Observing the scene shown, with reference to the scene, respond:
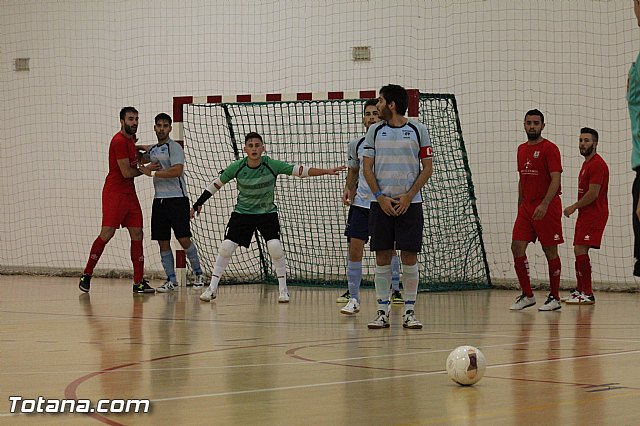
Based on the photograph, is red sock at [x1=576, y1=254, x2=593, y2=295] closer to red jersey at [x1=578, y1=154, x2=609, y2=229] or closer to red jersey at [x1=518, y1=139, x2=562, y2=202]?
red jersey at [x1=578, y1=154, x2=609, y2=229]

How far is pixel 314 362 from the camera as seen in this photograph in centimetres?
632

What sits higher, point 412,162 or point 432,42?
point 432,42

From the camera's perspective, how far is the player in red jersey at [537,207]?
10328 millimetres

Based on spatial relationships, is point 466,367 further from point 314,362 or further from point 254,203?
point 254,203

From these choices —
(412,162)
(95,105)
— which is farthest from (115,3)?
(412,162)

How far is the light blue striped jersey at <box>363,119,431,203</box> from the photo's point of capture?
8031 millimetres

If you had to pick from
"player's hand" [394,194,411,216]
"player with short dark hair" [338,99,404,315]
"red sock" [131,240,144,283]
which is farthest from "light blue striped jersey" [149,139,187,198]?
"player's hand" [394,194,411,216]

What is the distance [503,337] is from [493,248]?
6245mm

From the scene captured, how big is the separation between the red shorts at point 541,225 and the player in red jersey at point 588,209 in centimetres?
42

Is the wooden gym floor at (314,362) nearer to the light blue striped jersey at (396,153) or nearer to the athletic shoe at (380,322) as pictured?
the athletic shoe at (380,322)

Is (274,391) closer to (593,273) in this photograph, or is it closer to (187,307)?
(187,307)

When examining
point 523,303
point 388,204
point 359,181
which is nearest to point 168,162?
point 359,181

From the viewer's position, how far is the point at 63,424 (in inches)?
169
